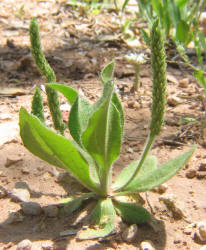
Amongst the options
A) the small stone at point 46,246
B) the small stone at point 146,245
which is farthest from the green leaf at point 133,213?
the small stone at point 46,246

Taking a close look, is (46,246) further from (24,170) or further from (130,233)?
(24,170)

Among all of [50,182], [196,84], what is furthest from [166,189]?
[196,84]

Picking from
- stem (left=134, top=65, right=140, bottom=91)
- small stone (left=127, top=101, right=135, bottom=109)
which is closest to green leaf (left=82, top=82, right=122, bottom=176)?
small stone (left=127, top=101, right=135, bottom=109)

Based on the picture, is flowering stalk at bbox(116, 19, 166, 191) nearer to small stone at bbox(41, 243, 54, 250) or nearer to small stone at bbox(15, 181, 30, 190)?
small stone at bbox(41, 243, 54, 250)

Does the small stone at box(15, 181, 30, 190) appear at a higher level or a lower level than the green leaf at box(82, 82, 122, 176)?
lower

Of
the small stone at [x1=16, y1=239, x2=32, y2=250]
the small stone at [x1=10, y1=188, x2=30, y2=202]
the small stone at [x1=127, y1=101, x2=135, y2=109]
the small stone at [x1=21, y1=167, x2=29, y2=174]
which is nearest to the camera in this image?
the small stone at [x1=16, y1=239, x2=32, y2=250]

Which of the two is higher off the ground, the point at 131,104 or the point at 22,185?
the point at 131,104

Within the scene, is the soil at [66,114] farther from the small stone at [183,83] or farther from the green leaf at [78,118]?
the green leaf at [78,118]

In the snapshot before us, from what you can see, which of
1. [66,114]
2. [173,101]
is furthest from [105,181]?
[173,101]
